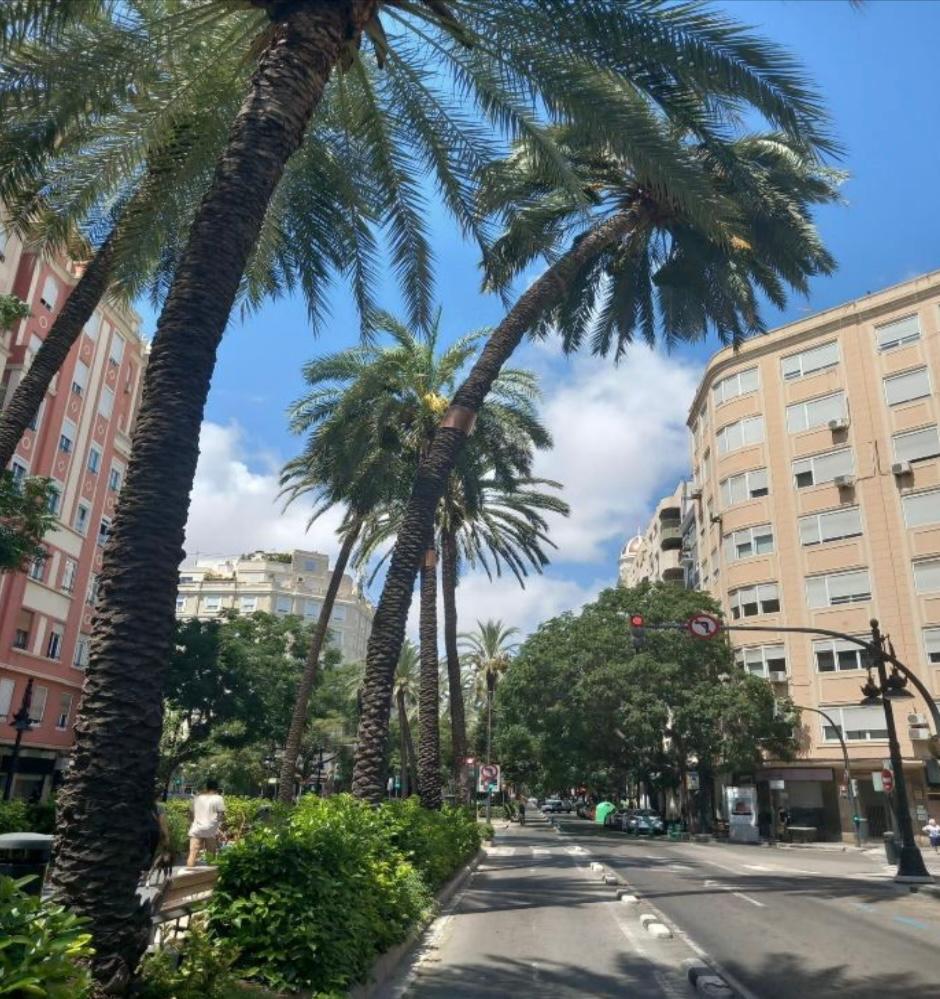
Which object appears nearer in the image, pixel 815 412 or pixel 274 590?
pixel 815 412

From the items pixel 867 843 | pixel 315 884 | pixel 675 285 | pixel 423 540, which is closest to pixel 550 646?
pixel 867 843

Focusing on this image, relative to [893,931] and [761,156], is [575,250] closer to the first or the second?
[761,156]

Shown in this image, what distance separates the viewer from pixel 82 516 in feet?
121

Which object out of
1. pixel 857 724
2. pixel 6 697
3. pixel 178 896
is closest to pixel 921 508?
pixel 857 724

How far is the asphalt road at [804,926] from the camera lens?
8.26 metres

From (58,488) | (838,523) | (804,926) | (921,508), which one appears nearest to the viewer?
(804,926)

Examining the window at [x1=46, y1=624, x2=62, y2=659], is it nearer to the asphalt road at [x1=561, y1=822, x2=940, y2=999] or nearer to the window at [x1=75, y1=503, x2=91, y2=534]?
the window at [x1=75, y1=503, x2=91, y2=534]

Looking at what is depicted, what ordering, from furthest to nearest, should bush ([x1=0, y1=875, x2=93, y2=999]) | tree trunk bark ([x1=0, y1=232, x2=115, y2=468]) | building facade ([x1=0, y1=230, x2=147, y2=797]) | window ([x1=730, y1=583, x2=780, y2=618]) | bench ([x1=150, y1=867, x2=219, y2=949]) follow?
window ([x1=730, y1=583, x2=780, y2=618]), building facade ([x1=0, y1=230, x2=147, y2=797]), tree trunk bark ([x1=0, y1=232, x2=115, y2=468]), bench ([x1=150, y1=867, x2=219, y2=949]), bush ([x1=0, y1=875, x2=93, y2=999])

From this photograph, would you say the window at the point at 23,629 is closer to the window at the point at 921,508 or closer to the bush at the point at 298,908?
the bush at the point at 298,908

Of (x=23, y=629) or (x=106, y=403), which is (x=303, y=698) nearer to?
(x=23, y=629)

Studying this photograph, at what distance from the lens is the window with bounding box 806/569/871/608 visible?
43625mm

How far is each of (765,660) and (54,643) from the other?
3514 centimetres

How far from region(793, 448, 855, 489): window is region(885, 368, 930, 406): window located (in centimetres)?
356

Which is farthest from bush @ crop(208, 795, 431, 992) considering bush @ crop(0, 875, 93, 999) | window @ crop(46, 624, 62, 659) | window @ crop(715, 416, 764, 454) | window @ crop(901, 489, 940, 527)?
window @ crop(715, 416, 764, 454)
